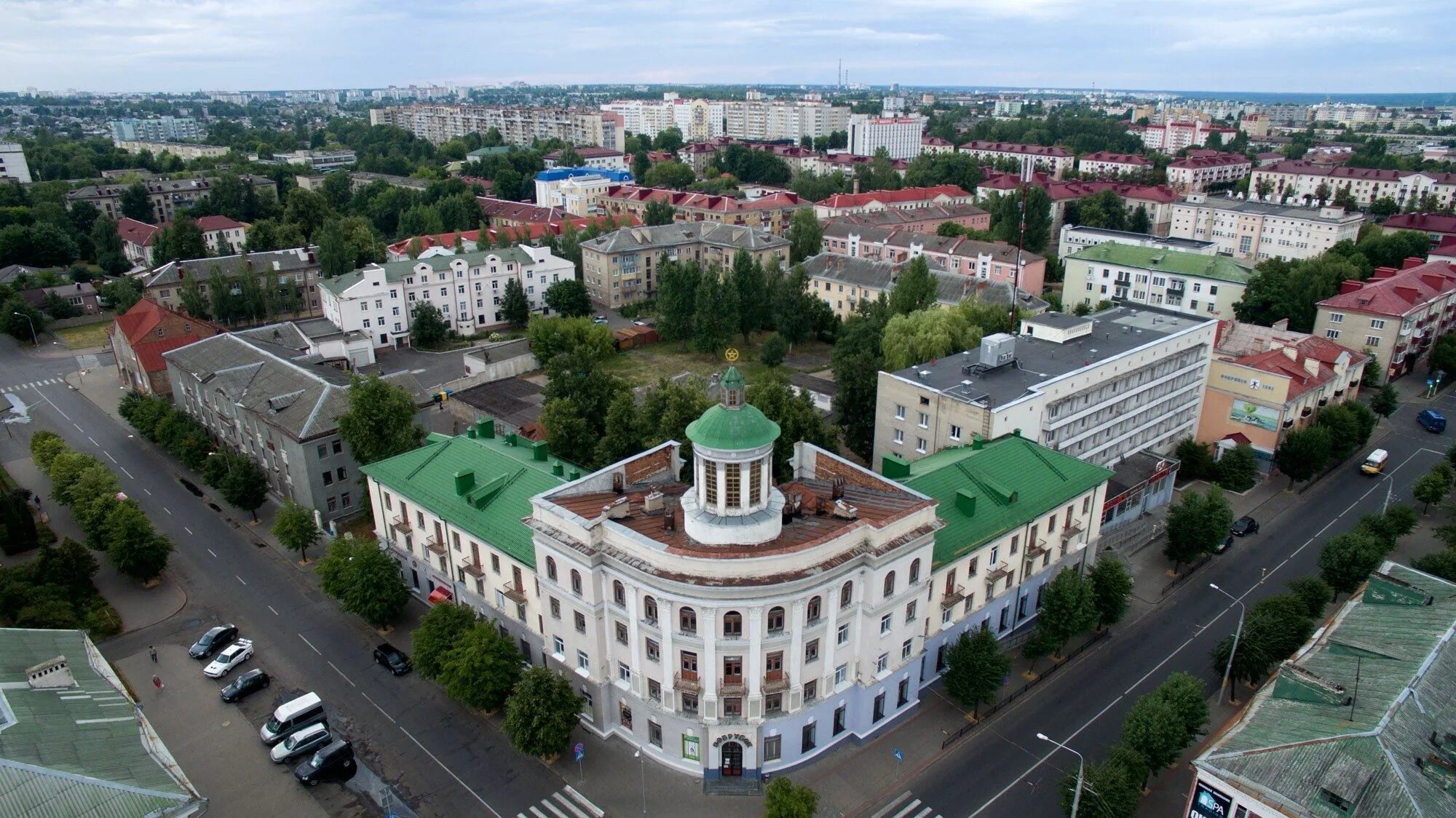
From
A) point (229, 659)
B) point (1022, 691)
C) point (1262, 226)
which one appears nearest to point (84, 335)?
point (229, 659)

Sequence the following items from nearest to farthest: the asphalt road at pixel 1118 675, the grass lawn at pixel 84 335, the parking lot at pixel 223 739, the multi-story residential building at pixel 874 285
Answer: the parking lot at pixel 223 739, the asphalt road at pixel 1118 675, the multi-story residential building at pixel 874 285, the grass lawn at pixel 84 335

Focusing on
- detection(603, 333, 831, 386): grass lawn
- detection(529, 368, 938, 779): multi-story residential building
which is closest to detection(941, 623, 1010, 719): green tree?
detection(529, 368, 938, 779): multi-story residential building

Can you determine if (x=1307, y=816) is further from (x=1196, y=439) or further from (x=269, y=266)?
(x=269, y=266)

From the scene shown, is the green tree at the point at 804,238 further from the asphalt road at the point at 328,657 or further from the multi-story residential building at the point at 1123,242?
the asphalt road at the point at 328,657

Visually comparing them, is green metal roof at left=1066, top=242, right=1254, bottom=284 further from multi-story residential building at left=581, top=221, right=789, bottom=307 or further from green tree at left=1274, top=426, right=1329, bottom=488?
multi-story residential building at left=581, top=221, right=789, bottom=307

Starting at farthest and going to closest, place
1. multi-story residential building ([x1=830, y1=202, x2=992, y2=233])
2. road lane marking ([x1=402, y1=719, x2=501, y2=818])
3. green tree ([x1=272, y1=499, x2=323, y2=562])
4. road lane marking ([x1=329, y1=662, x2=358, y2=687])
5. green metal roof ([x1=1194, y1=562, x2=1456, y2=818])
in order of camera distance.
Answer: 1. multi-story residential building ([x1=830, y1=202, x2=992, y2=233])
2. green tree ([x1=272, y1=499, x2=323, y2=562])
3. road lane marking ([x1=329, y1=662, x2=358, y2=687])
4. road lane marking ([x1=402, y1=719, x2=501, y2=818])
5. green metal roof ([x1=1194, y1=562, x2=1456, y2=818])

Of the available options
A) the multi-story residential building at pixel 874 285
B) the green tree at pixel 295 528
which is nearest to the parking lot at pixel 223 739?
the green tree at pixel 295 528
